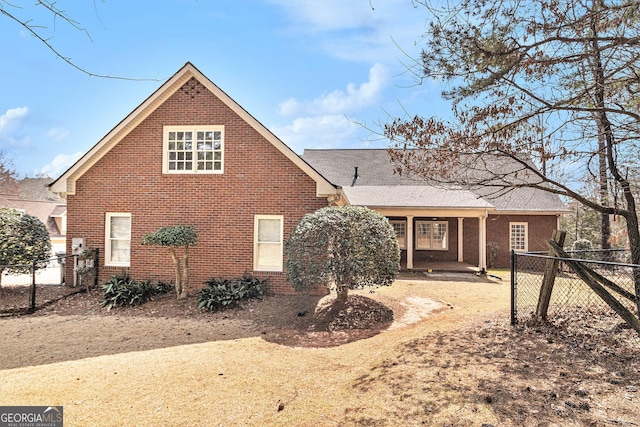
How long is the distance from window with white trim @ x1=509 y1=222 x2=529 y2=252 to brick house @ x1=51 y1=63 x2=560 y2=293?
38.8ft

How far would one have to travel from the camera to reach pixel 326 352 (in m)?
5.62

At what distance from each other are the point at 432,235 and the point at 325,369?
13932mm

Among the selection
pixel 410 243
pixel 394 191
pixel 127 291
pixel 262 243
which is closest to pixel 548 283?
pixel 262 243

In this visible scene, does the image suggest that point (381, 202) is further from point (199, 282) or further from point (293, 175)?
point (199, 282)

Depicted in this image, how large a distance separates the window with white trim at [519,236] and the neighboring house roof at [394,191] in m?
0.92

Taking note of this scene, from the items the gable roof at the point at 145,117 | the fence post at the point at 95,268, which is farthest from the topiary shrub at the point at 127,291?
the gable roof at the point at 145,117

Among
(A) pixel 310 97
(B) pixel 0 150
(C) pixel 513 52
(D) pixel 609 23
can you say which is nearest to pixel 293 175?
(A) pixel 310 97

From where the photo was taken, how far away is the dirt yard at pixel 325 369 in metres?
3.41

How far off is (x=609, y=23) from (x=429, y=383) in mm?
4968

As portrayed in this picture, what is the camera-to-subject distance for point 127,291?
344 inches

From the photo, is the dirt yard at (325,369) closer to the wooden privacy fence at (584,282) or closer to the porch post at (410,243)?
the wooden privacy fence at (584,282)

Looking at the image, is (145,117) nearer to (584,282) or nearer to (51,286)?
(51,286)

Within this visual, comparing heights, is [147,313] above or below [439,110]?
below

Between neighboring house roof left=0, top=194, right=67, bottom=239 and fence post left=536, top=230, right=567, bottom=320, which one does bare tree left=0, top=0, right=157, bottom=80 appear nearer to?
fence post left=536, top=230, right=567, bottom=320
